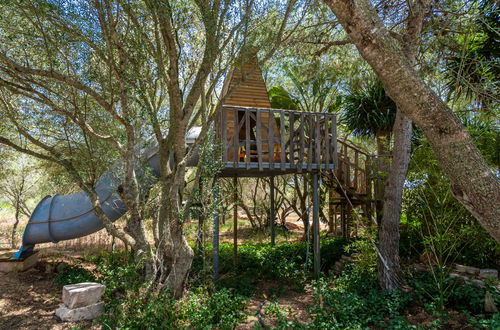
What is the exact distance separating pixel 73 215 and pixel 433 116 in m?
8.22

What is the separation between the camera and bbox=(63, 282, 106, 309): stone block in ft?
18.0

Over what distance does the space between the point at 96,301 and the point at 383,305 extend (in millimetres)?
4973

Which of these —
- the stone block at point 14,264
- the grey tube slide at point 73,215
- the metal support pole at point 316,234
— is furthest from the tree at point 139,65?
the stone block at point 14,264

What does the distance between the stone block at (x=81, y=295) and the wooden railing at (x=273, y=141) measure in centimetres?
329

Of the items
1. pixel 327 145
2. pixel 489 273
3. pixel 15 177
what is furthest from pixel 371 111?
pixel 15 177

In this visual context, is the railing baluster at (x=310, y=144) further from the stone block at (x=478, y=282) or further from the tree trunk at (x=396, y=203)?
the stone block at (x=478, y=282)

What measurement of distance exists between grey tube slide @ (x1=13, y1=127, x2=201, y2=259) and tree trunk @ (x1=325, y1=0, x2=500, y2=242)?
17.8ft

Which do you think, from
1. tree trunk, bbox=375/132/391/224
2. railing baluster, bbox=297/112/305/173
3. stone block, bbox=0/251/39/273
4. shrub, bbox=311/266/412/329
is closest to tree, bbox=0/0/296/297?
railing baluster, bbox=297/112/305/173

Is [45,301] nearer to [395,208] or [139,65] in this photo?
[139,65]

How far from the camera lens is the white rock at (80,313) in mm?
5453

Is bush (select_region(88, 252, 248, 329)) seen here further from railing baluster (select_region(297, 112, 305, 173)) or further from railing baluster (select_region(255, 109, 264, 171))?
railing baluster (select_region(297, 112, 305, 173))

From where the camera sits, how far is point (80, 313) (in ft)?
18.0

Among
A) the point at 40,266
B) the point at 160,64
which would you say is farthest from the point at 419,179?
the point at 40,266

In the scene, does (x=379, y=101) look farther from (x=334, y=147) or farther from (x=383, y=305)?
(x=383, y=305)
